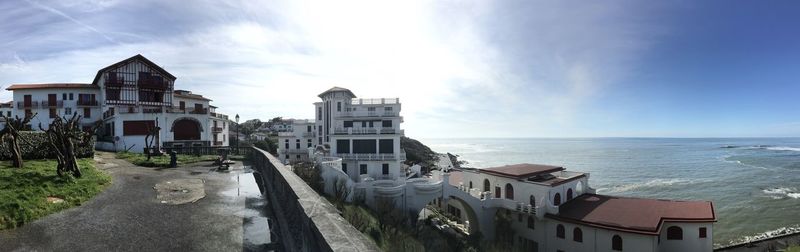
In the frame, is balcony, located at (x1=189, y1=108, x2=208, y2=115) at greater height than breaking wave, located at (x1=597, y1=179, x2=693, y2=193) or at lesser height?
greater

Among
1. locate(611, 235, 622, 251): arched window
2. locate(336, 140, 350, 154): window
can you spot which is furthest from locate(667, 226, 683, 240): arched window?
locate(336, 140, 350, 154): window

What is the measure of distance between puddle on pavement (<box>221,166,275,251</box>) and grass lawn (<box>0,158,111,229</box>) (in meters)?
4.55

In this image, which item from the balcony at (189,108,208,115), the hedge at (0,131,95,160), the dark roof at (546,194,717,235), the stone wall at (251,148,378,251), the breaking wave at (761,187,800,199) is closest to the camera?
the stone wall at (251,148,378,251)

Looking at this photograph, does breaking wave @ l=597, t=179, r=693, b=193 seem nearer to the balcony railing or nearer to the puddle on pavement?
the puddle on pavement

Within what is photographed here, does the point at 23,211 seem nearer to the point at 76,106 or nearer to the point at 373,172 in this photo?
the point at 373,172

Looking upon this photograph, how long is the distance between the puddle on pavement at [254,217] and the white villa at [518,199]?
1019 centimetres

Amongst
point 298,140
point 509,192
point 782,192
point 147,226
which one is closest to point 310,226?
point 147,226

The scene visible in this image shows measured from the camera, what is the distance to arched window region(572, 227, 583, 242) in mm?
25281

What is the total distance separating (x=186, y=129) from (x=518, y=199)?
3390 cm

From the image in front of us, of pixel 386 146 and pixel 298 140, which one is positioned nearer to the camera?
pixel 386 146

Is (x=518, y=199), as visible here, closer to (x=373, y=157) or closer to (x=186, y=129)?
(x=373, y=157)

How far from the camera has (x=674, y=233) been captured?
933 inches

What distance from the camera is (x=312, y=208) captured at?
728 centimetres

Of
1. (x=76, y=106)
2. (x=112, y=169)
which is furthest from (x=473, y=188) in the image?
(x=76, y=106)
